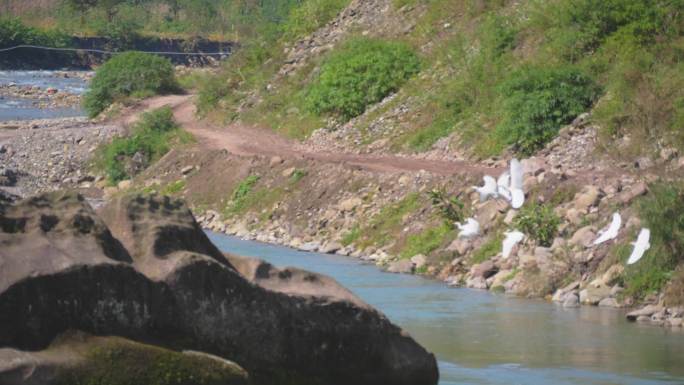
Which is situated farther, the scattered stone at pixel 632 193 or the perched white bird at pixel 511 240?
the perched white bird at pixel 511 240

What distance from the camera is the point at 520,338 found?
55.4ft

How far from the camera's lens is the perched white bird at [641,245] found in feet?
60.5

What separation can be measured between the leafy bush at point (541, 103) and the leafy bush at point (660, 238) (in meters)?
10.1

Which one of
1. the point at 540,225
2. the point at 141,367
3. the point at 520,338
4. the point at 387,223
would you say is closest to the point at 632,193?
the point at 540,225

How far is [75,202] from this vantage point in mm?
10375

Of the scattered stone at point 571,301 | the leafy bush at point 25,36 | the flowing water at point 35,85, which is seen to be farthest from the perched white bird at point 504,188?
the leafy bush at point 25,36

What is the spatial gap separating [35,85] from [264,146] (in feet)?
130

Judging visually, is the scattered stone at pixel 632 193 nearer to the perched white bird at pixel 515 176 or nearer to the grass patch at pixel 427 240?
the perched white bird at pixel 515 176

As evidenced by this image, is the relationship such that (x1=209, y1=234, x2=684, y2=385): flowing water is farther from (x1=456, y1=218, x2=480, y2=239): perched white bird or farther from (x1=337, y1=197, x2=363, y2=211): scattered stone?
(x1=337, y1=197, x2=363, y2=211): scattered stone

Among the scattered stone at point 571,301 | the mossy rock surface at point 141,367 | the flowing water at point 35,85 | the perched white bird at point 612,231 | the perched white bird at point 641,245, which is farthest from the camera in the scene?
the flowing water at point 35,85

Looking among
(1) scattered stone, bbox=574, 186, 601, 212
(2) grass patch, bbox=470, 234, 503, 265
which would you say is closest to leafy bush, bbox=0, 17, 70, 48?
(2) grass patch, bbox=470, 234, 503, 265

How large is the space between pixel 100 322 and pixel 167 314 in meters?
0.48

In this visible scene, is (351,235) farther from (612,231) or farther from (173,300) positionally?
(173,300)

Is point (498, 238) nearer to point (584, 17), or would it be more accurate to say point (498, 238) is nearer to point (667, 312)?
point (667, 312)
